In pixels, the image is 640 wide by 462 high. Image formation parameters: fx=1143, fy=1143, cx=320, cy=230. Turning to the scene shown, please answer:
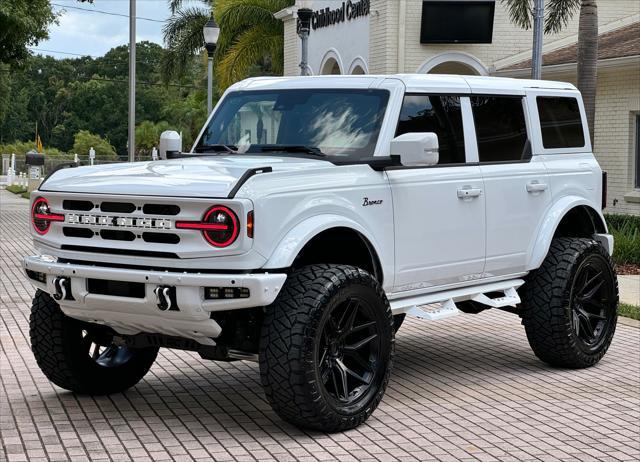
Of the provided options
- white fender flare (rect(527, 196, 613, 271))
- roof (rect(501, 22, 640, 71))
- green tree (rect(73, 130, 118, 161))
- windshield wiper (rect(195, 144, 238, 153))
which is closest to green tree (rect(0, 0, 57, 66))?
roof (rect(501, 22, 640, 71))

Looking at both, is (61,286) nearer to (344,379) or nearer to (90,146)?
(344,379)

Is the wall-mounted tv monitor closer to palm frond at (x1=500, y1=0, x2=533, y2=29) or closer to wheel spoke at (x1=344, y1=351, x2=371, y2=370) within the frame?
palm frond at (x1=500, y1=0, x2=533, y2=29)

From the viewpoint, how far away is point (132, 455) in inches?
242

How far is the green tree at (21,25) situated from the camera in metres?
23.7

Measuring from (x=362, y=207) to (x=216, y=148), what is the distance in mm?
1497

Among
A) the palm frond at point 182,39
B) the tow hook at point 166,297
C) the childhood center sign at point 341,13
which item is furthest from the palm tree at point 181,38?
the tow hook at point 166,297

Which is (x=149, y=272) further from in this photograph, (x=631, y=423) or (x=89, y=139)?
(x=89, y=139)

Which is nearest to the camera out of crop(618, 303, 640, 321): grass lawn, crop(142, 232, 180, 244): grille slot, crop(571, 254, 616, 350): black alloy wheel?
crop(142, 232, 180, 244): grille slot

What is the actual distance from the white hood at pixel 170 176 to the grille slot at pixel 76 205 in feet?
0.26

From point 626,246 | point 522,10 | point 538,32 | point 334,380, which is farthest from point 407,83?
point 522,10

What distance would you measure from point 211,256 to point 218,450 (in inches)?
42.0

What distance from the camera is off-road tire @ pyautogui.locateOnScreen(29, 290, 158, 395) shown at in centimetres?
726

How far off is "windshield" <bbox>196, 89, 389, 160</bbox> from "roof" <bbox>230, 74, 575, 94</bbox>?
0.05 meters

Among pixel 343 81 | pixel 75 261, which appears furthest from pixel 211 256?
pixel 343 81
